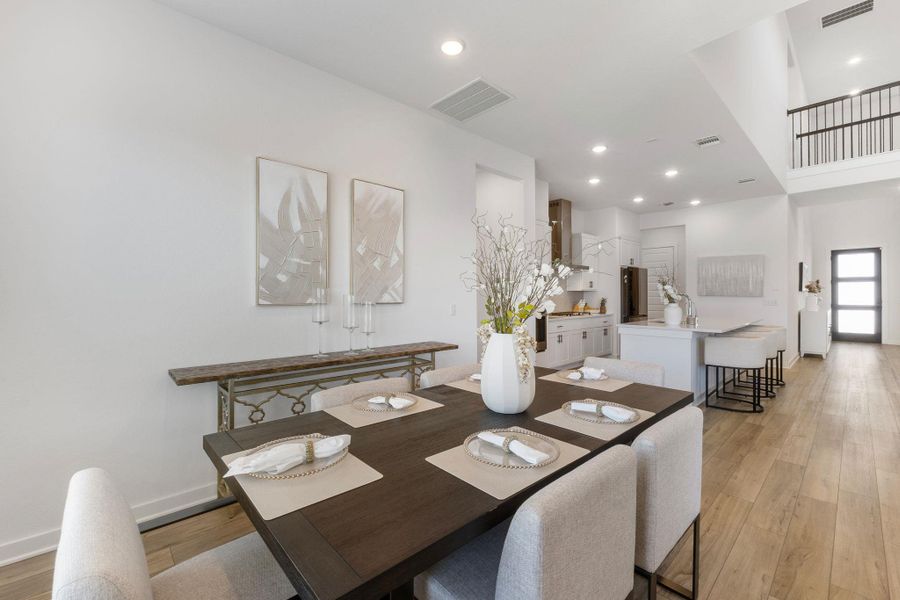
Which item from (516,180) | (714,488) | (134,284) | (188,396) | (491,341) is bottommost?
(714,488)

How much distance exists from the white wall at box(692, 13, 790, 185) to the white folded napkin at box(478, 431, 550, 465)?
9.76 ft

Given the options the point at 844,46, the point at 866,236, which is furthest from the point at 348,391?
the point at 866,236

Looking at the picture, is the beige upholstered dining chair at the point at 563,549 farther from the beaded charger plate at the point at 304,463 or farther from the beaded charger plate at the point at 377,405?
the beaded charger plate at the point at 377,405

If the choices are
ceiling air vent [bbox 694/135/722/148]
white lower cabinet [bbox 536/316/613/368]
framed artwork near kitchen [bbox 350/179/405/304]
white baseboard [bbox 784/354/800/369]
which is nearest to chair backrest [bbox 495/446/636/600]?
framed artwork near kitchen [bbox 350/179/405/304]

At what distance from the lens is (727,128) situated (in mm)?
3830

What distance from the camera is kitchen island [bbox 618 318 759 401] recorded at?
414 cm

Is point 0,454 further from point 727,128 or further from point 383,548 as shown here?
point 727,128

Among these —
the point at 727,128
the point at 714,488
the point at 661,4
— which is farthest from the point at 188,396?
the point at 727,128

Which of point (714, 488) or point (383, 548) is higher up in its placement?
point (383, 548)

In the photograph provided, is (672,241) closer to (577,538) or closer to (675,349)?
(675,349)

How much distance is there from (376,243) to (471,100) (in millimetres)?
1431

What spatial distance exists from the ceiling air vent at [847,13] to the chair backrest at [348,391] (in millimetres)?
8822

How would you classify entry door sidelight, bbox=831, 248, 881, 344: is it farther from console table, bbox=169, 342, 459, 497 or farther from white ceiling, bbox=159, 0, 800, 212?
console table, bbox=169, 342, 459, 497

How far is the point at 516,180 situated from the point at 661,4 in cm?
237
